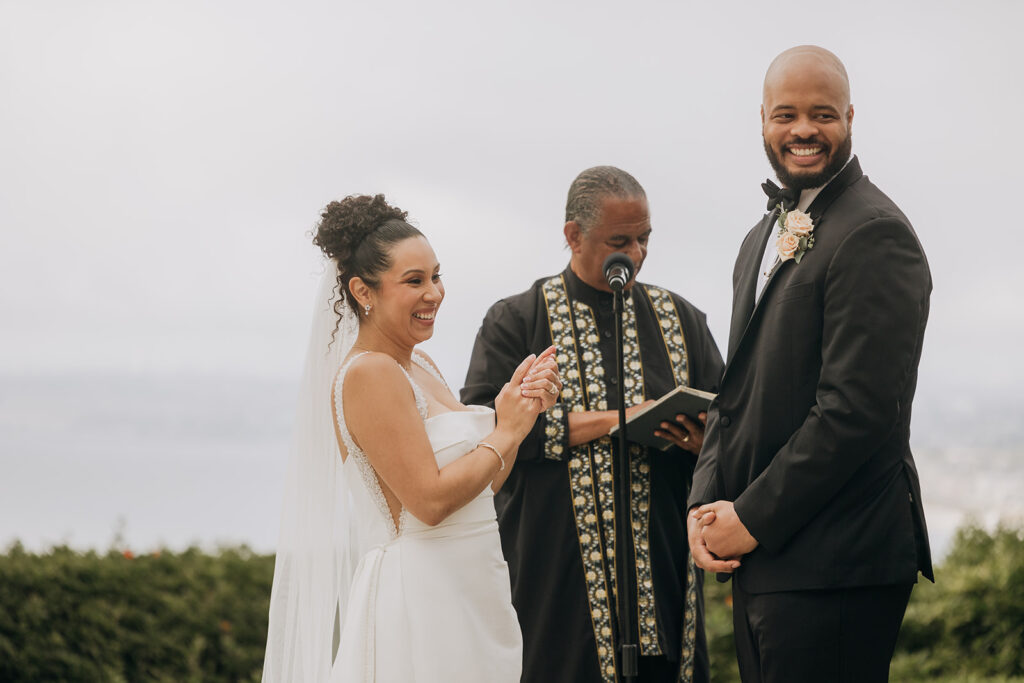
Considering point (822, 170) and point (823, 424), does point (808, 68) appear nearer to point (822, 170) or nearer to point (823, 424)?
point (822, 170)

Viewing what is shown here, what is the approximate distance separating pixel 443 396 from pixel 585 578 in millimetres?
938

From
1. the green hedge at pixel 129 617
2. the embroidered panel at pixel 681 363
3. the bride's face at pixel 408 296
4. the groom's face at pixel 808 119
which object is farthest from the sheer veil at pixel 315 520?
the green hedge at pixel 129 617

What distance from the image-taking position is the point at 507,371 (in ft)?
13.4

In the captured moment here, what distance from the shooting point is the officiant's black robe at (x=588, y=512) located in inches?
153

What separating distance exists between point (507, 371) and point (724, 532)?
4.53 feet

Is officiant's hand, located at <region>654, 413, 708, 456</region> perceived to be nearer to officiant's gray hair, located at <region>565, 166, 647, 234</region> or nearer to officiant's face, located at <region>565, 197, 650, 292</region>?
officiant's face, located at <region>565, 197, 650, 292</region>

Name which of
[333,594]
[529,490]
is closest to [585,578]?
[529,490]

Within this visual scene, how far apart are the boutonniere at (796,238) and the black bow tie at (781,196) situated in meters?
0.11

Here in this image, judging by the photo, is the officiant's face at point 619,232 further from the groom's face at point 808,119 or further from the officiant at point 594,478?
the groom's face at point 808,119

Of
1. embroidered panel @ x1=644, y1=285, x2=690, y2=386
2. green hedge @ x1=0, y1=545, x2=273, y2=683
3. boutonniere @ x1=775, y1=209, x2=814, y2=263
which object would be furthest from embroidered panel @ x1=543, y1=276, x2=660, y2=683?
green hedge @ x1=0, y1=545, x2=273, y2=683

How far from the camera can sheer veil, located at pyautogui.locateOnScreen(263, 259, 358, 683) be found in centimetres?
338

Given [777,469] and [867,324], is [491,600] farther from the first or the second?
[867,324]

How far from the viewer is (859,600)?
9.06 ft

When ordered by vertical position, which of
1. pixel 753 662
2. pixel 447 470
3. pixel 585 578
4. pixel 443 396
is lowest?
pixel 753 662
